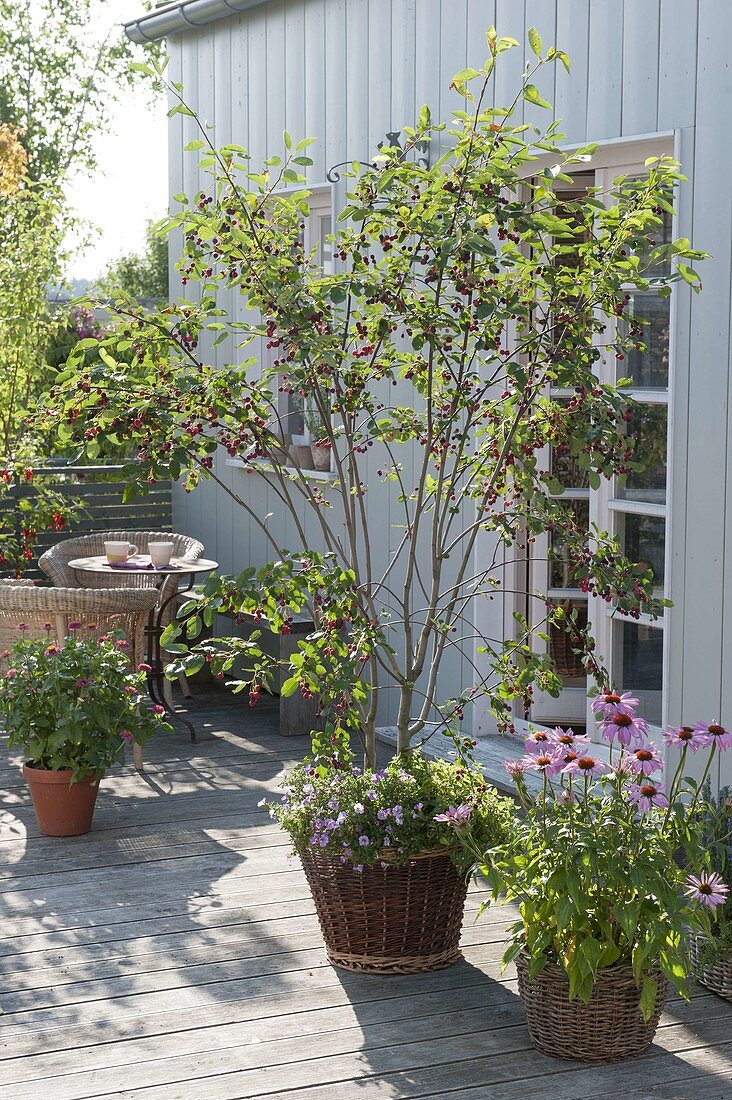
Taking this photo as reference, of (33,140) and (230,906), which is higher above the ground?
(33,140)

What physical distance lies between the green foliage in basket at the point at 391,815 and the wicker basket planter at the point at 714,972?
1.91 ft

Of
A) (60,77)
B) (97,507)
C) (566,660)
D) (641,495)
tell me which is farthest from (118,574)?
(60,77)

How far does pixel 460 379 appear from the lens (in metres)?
3.79

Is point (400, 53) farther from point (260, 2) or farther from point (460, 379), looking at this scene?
point (460, 379)

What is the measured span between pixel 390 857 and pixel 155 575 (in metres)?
3.50

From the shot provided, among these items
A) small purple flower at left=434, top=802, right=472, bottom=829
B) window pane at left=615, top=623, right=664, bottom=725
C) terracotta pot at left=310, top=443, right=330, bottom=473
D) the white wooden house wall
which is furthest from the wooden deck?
terracotta pot at left=310, top=443, right=330, bottom=473

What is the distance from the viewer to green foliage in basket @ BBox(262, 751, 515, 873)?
3.76 meters

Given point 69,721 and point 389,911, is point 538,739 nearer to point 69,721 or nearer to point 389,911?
point 389,911

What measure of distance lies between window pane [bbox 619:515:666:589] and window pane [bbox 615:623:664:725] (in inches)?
8.6

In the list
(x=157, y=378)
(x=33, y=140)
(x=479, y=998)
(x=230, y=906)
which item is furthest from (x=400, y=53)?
(x=33, y=140)

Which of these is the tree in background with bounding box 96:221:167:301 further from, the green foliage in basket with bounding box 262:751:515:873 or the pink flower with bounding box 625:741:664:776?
the pink flower with bounding box 625:741:664:776

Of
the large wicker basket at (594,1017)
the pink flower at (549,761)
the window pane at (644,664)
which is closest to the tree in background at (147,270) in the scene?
the window pane at (644,664)

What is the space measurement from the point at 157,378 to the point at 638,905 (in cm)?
185

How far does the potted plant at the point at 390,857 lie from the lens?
3773 millimetres
